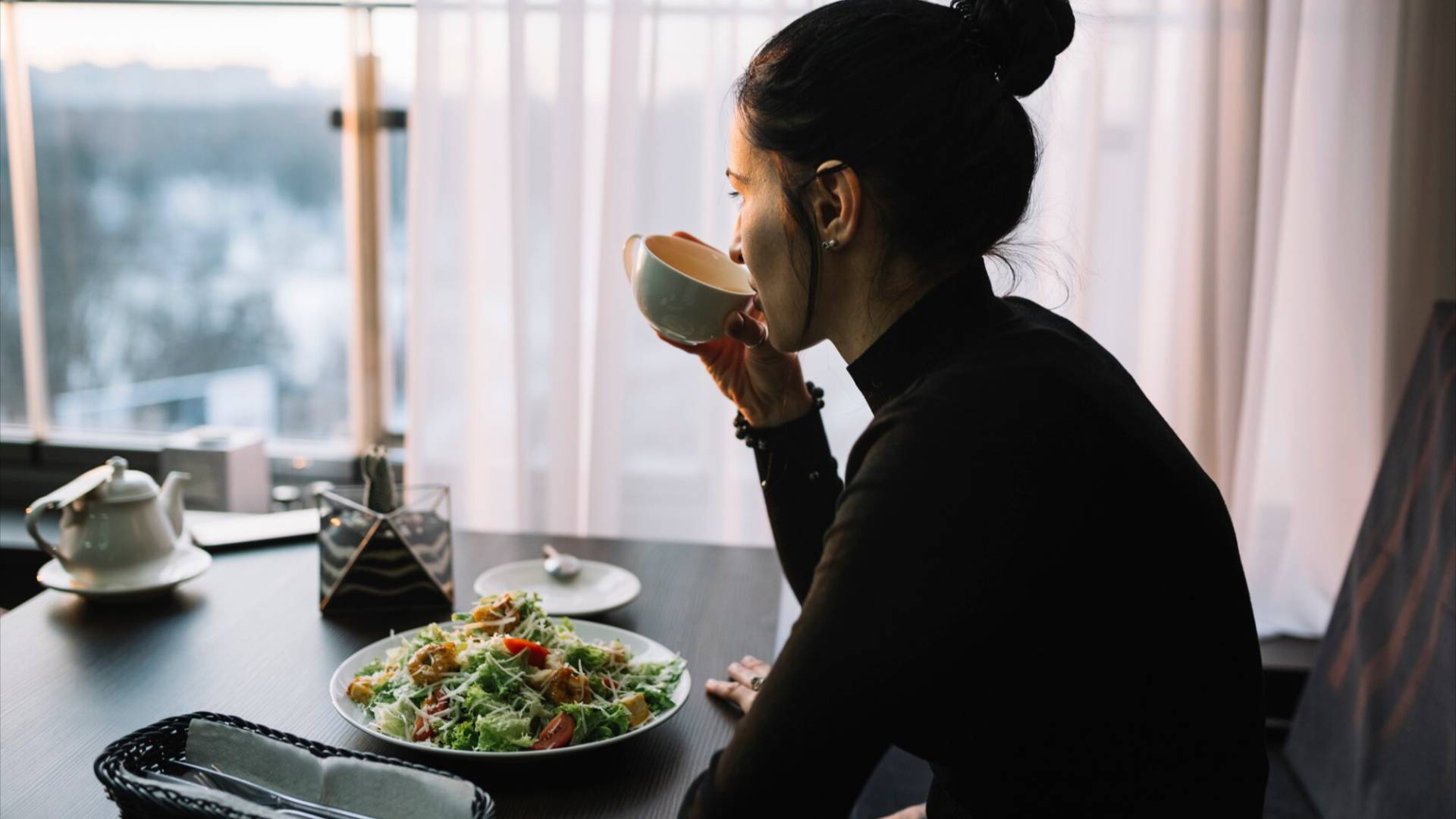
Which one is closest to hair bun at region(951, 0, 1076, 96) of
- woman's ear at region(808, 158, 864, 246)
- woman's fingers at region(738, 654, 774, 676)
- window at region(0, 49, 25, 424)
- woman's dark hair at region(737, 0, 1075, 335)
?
woman's dark hair at region(737, 0, 1075, 335)

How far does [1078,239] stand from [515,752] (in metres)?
1.96

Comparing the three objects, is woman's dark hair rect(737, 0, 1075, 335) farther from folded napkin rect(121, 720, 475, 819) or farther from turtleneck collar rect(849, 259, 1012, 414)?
folded napkin rect(121, 720, 475, 819)

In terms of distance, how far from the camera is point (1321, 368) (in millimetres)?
2586

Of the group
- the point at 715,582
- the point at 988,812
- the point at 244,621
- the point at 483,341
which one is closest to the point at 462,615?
the point at 244,621

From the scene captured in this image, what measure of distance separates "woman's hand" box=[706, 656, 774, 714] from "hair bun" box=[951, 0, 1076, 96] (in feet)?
1.97

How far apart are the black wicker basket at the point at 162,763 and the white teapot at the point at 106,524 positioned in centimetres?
61

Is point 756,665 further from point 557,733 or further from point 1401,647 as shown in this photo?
point 1401,647

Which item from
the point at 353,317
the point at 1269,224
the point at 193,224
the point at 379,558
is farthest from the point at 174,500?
the point at 1269,224

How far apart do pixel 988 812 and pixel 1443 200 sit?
2258 millimetres

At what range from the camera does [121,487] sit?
1.44 metres

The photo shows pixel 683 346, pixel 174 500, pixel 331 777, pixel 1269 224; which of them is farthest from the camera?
pixel 1269 224

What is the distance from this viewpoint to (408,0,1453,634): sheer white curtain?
2480mm

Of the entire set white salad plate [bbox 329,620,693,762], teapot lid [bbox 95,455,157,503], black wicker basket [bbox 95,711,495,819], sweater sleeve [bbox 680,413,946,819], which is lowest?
white salad plate [bbox 329,620,693,762]

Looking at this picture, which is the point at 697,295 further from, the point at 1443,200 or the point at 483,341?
the point at 1443,200
